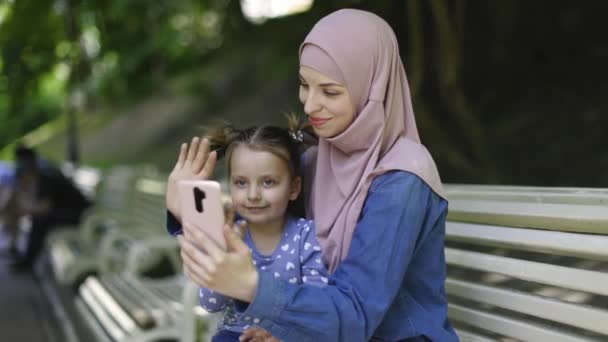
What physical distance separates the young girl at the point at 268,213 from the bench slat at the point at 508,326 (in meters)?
0.60

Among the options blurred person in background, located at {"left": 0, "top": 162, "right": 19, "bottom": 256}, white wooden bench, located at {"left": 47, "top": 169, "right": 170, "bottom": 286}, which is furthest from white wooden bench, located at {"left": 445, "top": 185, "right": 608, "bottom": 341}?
blurred person in background, located at {"left": 0, "top": 162, "right": 19, "bottom": 256}

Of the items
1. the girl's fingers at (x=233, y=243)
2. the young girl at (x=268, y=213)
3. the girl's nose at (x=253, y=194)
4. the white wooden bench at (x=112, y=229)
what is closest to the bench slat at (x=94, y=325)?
the white wooden bench at (x=112, y=229)

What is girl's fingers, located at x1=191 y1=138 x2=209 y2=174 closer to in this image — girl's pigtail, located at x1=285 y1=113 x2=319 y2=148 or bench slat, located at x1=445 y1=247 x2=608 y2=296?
girl's pigtail, located at x1=285 y1=113 x2=319 y2=148

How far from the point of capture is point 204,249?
5.51ft

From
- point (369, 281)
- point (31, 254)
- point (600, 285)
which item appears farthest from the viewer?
point (31, 254)

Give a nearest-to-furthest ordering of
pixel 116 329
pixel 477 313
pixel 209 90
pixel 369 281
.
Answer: pixel 369 281, pixel 477 313, pixel 116 329, pixel 209 90

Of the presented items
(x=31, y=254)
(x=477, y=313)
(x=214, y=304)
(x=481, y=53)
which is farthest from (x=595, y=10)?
(x=214, y=304)

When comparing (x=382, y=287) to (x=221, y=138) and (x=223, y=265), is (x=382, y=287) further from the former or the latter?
(x=221, y=138)

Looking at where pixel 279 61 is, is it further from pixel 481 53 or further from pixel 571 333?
pixel 571 333

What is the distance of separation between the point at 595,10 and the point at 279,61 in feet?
12.6

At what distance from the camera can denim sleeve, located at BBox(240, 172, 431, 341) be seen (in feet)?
5.64

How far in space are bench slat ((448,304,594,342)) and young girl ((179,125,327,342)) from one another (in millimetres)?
600

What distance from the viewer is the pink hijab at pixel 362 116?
Answer: 77.3 inches

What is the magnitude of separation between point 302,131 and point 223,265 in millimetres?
891
